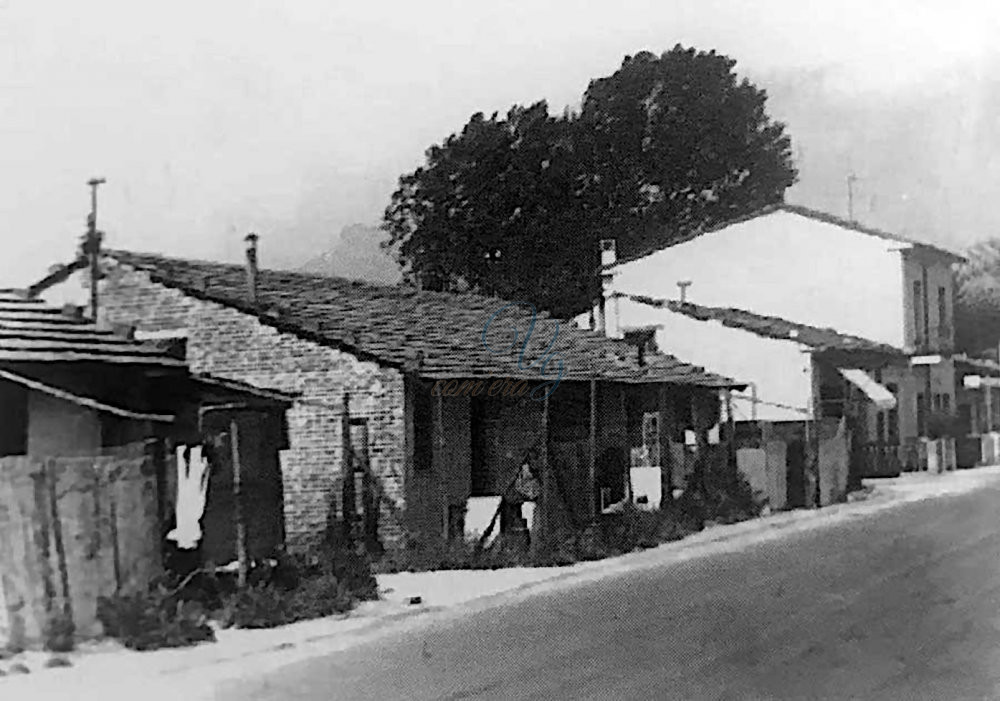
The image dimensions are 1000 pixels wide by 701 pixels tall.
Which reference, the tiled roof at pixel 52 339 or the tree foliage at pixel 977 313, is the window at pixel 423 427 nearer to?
the tree foliage at pixel 977 313

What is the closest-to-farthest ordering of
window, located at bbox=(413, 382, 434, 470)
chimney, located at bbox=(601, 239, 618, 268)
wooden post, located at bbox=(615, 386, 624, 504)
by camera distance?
chimney, located at bbox=(601, 239, 618, 268)
window, located at bbox=(413, 382, 434, 470)
wooden post, located at bbox=(615, 386, 624, 504)

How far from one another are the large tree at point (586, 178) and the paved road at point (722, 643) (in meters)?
1.78

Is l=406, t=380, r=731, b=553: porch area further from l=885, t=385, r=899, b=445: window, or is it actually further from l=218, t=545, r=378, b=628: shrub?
l=885, t=385, r=899, b=445: window

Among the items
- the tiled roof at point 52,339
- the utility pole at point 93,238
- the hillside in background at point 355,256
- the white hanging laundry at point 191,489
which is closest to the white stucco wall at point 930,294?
the white hanging laundry at point 191,489

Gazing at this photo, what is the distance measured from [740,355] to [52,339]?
16.0m

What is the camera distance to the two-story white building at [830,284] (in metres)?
9.24

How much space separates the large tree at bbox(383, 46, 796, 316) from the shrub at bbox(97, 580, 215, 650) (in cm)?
201

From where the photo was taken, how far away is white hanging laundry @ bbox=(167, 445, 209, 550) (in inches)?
363

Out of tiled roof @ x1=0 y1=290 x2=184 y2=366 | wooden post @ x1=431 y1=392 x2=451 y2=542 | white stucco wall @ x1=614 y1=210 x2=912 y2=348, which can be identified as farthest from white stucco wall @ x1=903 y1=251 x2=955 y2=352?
tiled roof @ x1=0 y1=290 x2=184 y2=366

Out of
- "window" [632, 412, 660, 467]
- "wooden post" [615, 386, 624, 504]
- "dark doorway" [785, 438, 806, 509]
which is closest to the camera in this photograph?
"wooden post" [615, 386, 624, 504]

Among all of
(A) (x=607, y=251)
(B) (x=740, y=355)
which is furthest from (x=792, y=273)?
(A) (x=607, y=251)

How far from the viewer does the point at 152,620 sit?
6.82m

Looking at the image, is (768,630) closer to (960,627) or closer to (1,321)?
(960,627)

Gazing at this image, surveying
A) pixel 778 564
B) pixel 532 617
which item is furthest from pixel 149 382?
pixel 778 564
